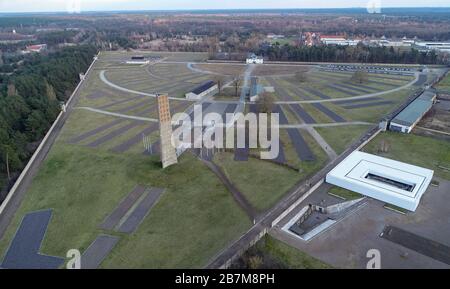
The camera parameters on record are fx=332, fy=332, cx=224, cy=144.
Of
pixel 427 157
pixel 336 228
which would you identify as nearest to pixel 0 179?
pixel 336 228

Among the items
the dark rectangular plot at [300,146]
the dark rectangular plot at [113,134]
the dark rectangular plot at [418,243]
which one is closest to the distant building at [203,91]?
the dark rectangular plot at [113,134]

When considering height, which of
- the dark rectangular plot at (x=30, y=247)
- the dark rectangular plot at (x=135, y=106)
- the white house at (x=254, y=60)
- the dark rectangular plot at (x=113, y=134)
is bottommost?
the dark rectangular plot at (x=30, y=247)

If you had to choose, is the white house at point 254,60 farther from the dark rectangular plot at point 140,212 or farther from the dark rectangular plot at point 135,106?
the dark rectangular plot at point 140,212

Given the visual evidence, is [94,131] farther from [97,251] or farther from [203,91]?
[97,251]

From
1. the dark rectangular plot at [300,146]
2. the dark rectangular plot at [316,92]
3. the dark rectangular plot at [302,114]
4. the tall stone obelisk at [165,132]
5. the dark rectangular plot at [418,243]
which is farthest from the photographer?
the dark rectangular plot at [316,92]

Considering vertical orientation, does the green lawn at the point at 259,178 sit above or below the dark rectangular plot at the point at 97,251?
above

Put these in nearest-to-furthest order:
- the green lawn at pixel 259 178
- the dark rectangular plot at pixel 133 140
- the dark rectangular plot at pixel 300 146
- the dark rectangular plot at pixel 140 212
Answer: the dark rectangular plot at pixel 140 212
the green lawn at pixel 259 178
the dark rectangular plot at pixel 300 146
the dark rectangular plot at pixel 133 140

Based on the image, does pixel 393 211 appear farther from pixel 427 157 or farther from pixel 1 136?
pixel 1 136
